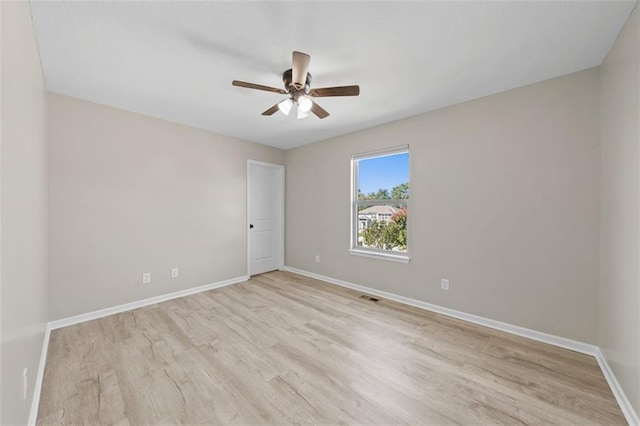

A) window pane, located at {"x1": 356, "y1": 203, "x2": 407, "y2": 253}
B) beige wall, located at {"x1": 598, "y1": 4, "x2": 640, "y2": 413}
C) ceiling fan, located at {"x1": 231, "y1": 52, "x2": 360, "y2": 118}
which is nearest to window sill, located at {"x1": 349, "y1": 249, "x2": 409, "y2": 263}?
window pane, located at {"x1": 356, "y1": 203, "x2": 407, "y2": 253}

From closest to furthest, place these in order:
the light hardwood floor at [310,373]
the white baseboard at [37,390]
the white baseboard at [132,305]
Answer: the white baseboard at [37,390] < the light hardwood floor at [310,373] < the white baseboard at [132,305]

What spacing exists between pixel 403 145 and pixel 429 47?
1.48 m

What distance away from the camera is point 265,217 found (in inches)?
187

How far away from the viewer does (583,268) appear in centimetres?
211

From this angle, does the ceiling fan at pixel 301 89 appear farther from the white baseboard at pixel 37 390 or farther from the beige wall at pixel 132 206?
the white baseboard at pixel 37 390

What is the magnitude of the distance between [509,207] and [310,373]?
7.91 ft

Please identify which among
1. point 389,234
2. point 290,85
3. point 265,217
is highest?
point 290,85

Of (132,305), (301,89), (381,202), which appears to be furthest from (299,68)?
(132,305)

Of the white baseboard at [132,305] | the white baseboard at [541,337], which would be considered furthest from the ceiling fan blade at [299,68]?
the white baseboard at [132,305]

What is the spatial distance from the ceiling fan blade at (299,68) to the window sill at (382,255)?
2.41m

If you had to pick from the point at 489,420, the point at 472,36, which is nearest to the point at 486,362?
the point at 489,420

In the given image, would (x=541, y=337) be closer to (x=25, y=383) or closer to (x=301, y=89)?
(x=301, y=89)

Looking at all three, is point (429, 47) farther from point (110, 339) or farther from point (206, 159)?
point (110, 339)

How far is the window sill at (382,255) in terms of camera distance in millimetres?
3253
